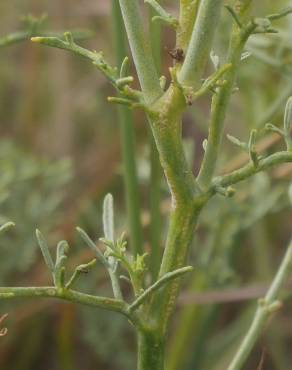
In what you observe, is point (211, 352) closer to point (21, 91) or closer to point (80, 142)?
point (80, 142)

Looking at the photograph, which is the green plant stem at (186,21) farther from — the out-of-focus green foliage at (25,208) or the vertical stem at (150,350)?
the out-of-focus green foliage at (25,208)

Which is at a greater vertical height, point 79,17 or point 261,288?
point 79,17

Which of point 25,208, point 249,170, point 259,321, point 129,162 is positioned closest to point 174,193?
point 249,170

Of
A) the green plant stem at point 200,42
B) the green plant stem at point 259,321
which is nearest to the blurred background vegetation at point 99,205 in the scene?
the green plant stem at point 259,321

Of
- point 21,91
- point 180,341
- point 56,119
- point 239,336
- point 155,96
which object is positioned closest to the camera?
point 155,96

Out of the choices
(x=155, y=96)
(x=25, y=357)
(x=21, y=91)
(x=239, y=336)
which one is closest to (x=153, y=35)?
(x=155, y=96)

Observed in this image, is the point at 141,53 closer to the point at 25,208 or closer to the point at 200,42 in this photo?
the point at 200,42
